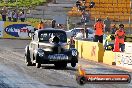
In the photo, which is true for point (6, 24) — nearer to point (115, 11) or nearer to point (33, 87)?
point (115, 11)

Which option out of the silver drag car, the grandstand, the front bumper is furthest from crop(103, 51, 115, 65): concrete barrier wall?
the grandstand

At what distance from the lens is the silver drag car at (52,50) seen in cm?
1861

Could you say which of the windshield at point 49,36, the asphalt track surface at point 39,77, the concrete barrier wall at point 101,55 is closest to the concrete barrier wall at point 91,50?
the concrete barrier wall at point 101,55

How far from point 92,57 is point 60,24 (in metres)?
18.4

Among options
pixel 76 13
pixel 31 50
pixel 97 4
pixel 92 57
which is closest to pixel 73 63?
pixel 31 50

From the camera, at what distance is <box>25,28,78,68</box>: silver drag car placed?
18609 mm

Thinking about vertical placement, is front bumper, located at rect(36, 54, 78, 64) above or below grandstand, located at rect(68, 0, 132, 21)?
above

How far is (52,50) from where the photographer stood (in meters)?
18.7

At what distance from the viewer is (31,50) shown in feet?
65.5

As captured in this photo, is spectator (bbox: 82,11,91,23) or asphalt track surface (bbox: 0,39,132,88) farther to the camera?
spectator (bbox: 82,11,91,23)

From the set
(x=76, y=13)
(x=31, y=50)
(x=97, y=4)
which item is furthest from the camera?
(x=97, y=4)

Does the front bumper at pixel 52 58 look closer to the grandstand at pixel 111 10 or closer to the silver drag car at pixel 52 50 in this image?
the silver drag car at pixel 52 50

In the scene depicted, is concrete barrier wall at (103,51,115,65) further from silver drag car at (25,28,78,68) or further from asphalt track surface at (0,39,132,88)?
silver drag car at (25,28,78,68)

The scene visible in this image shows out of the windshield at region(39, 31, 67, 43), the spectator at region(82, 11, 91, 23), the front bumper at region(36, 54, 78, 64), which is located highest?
the windshield at region(39, 31, 67, 43)
